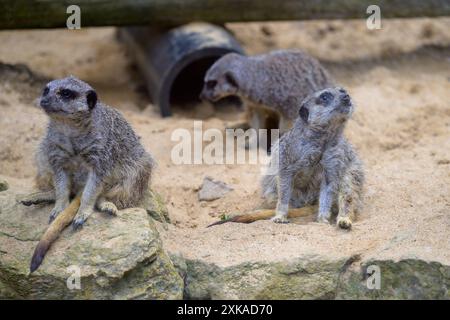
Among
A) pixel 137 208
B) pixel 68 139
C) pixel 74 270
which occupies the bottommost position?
pixel 74 270

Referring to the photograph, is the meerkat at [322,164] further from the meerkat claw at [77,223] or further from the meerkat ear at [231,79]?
the meerkat ear at [231,79]

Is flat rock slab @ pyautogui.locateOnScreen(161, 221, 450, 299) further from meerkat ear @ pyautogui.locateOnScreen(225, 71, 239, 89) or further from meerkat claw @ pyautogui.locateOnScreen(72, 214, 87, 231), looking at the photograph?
meerkat ear @ pyautogui.locateOnScreen(225, 71, 239, 89)

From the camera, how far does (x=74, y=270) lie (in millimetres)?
3598

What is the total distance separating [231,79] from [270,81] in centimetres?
34

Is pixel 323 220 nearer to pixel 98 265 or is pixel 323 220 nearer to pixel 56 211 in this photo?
pixel 98 265

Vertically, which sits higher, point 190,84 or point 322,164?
point 190,84

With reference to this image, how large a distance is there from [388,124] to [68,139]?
10.5 feet

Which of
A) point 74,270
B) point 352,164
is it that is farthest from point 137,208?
point 352,164

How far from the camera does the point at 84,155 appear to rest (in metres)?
4.03

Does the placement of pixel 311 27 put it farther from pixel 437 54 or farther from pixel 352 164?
pixel 352 164

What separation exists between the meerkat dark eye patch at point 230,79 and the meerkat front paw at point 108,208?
2560 millimetres

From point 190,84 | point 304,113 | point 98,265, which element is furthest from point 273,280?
point 190,84

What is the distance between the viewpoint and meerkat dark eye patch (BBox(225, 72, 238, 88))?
20.7 feet

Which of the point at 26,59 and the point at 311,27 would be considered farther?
the point at 311,27
